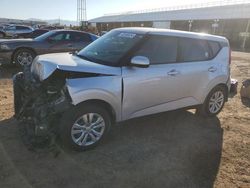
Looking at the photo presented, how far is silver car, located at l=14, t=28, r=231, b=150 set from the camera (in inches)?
153

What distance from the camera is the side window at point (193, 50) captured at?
17.0ft

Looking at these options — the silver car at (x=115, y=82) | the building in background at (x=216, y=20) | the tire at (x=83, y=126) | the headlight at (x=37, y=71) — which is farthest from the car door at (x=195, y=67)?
the building in background at (x=216, y=20)

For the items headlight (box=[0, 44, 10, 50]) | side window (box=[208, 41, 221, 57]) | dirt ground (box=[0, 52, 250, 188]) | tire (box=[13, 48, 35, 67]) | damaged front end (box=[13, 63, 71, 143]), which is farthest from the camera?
tire (box=[13, 48, 35, 67])

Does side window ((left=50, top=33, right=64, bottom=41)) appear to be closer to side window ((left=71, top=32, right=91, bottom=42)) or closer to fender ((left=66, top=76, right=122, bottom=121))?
side window ((left=71, top=32, right=91, bottom=42))

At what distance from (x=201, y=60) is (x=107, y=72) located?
7.40 feet

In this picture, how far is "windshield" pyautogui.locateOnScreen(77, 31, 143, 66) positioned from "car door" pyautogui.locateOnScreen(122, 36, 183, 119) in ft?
0.69

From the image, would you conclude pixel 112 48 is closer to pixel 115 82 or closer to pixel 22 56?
pixel 115 82

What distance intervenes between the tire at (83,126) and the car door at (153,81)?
43 cm

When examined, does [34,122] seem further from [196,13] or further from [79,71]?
[196,13]

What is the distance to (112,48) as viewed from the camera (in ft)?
15.8

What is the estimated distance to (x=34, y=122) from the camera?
3.90 meters

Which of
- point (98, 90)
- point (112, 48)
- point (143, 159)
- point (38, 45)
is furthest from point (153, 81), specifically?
point (38, 45)

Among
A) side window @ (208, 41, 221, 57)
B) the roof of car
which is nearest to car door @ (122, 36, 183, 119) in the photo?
the roof of car

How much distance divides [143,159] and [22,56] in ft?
24.9
